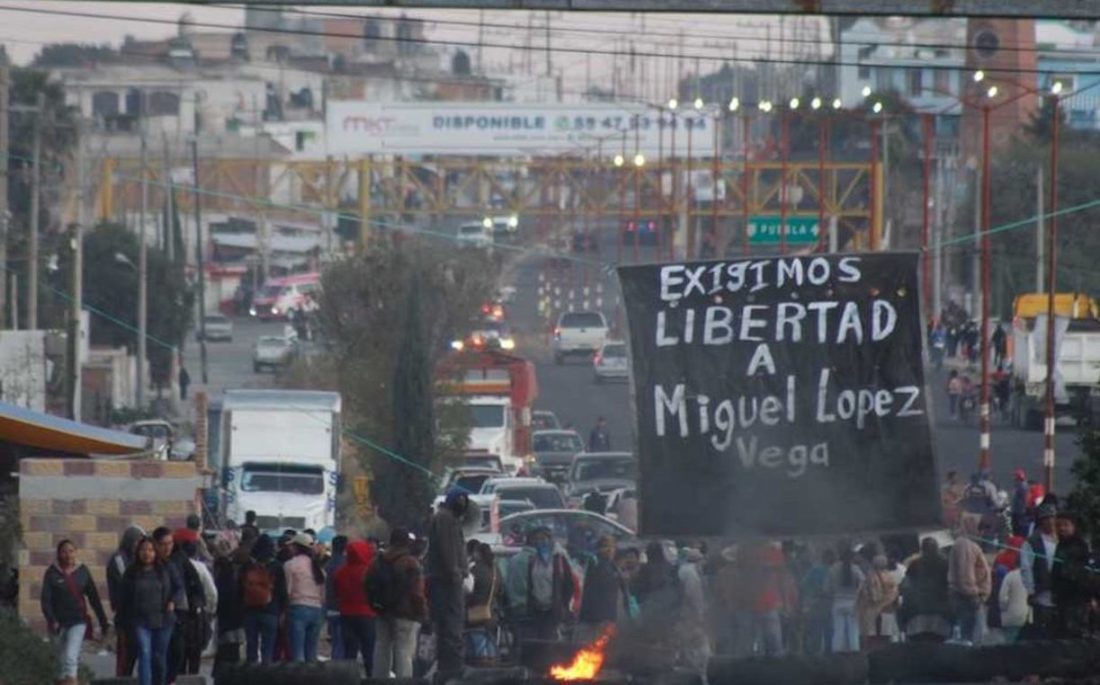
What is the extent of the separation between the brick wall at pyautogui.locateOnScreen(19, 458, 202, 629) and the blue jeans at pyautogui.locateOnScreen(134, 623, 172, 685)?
4.26 metres

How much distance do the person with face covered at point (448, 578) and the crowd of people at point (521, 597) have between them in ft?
0.05

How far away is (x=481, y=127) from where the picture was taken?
91.3 m

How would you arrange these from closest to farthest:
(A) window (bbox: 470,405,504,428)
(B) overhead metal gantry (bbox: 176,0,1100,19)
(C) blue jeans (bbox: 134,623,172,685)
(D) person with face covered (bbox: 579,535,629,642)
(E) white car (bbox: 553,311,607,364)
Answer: (B) overhead metal gantry (bbox: 176,0,1100,19) → (C) blue jeans (bbox: 134,623,172,685) → (D) person with face covered (bbox: 579,535,629,642) → (A) window (bbox: 470,405,504,428) → (E) white car (bbox: 553,311,607,364)

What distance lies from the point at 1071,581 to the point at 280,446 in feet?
71.9

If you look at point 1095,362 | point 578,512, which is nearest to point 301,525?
point 578,512

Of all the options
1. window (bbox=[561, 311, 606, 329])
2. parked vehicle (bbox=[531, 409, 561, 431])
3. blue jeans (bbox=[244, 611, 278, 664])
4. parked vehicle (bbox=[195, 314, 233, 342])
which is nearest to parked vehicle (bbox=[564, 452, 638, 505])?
parked vehicle (bbox=[531, 409, 561, 431])

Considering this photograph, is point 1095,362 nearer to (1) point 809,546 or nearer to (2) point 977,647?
(1) point 809,546

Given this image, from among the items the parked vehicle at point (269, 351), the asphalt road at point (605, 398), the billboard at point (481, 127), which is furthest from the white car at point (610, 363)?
the billboard at point (481, 127)

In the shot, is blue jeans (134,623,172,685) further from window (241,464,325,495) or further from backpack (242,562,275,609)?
window (241,464,325,495)

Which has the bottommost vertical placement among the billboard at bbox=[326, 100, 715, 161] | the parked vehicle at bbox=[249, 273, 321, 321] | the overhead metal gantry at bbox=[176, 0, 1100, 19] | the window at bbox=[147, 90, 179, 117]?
the overhead metal gantry at bbox=[176, 0, 1100, 19]

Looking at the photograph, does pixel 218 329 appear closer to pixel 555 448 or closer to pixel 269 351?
pixel 269 351

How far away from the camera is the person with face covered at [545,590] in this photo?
70.0ft

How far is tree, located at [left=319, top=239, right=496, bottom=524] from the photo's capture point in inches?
1623

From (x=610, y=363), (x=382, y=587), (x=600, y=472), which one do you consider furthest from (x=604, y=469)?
(x=610, y=363)
